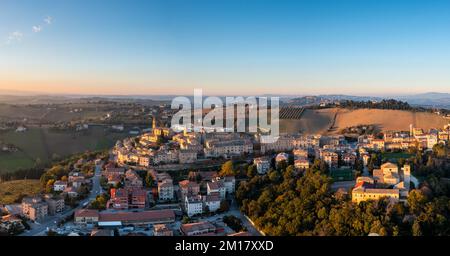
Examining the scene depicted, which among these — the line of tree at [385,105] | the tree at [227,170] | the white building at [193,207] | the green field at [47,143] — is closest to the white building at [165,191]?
the white building at [193,207]

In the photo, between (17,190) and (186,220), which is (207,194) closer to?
(186,220)

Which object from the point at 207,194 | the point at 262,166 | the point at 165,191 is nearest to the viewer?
the point at 207,194

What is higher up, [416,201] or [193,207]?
[416,201]

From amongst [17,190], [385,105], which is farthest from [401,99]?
[17,190]

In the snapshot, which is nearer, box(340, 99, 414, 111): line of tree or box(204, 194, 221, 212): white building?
box(204, 194, 221, 212): white building

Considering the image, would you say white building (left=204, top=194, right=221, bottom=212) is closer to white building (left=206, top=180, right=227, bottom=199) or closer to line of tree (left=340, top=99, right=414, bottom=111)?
white building (left=206, top=180, right=227, bottom=199)

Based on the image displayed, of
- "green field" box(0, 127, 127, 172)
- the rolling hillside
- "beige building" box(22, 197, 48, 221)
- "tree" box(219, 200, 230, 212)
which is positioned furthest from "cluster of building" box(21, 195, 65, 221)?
the rolling hillside
